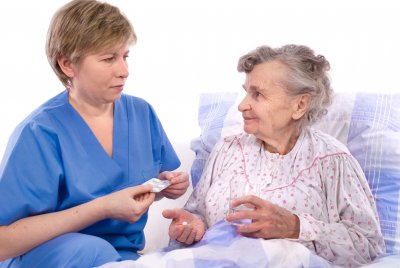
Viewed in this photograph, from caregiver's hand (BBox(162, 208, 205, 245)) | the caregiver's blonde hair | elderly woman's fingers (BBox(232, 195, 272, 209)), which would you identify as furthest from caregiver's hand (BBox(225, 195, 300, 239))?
the caregiver's blonde hair

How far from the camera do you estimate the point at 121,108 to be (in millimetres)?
1810

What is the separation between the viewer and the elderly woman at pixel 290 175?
1.61 m

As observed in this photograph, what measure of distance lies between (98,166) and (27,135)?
219 millimetres

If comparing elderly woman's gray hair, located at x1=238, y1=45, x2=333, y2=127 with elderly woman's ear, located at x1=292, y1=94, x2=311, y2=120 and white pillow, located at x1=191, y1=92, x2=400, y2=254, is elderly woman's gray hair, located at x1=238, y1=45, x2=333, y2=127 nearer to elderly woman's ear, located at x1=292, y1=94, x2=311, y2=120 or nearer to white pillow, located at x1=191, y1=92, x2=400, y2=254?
elderly woman's ear, located at x1=292, y1=94, x2=311, y2=120

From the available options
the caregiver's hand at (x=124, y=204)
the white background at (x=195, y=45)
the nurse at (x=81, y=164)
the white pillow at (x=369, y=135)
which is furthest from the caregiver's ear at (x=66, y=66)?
the white background at (x=195, y=45)

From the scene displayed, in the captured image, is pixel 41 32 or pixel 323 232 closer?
pixel 323 232

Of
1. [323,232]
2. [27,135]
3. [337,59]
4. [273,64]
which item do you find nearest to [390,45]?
[337,59]

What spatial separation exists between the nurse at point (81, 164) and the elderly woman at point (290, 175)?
0.13 m

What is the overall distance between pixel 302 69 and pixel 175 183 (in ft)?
1.65

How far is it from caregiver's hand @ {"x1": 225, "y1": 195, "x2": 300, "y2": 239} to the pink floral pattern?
0.10ft

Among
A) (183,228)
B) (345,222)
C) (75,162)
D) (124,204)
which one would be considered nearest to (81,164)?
(75,162)

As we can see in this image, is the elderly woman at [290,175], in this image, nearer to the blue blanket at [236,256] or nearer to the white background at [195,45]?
the blue blanket at [236,256]

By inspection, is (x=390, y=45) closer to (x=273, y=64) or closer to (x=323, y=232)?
(x=273, y=64)

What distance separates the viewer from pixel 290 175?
1754 millimetres
